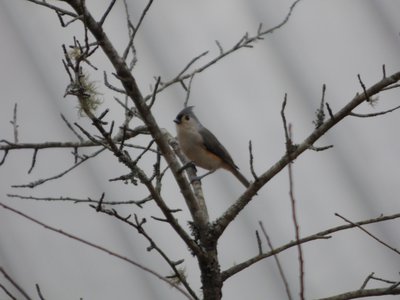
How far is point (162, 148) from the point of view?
53.7 inches

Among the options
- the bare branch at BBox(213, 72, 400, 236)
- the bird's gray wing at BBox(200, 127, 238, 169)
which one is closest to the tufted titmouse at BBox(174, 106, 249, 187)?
the bird's gray wing at BBox(200, 127, 238, 169)

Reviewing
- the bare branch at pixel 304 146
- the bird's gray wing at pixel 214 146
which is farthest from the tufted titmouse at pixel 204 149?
the bare branch at pixel 304 146

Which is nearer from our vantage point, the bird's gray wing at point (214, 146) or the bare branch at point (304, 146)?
the bare branch at point (304, 146)

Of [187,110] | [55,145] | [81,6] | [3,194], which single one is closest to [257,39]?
[187,110]

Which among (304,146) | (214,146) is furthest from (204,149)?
(304,146)

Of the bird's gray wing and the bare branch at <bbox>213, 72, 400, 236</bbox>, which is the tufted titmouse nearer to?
the bird's gray wing

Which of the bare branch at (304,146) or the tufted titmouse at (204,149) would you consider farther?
the tufted titmouse at (204,149)

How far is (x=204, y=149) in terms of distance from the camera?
2.64 metres

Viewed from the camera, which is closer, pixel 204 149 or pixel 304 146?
pixel 304 146

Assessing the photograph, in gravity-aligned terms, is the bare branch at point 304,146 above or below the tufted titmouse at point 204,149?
below

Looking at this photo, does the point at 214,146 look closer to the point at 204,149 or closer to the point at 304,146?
the point at 204,149

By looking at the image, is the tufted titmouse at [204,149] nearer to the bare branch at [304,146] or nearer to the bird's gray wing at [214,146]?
the bird's gray wing at [214,146]

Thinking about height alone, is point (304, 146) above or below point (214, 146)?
below

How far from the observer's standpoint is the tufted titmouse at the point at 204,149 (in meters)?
2.56
